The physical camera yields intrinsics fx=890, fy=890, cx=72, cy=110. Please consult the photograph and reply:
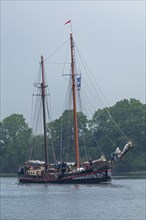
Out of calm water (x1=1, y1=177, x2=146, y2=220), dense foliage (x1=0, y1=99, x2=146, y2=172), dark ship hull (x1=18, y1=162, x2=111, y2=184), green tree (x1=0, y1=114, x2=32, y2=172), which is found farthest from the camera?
green tree (x1=0, y1=114, x2=32, y2=172)

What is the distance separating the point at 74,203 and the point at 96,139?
9014 cm

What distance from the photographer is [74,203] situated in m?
77.9

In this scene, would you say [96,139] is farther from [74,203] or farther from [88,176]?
[74,203]

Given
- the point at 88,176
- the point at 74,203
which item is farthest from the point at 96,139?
the point at 74,203

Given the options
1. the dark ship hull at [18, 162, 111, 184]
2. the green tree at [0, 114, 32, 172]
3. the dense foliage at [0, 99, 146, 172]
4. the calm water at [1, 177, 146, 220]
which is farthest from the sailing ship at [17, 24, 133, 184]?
the green tree at [0, 114, 32, 172]

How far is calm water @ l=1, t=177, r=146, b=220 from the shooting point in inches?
2677

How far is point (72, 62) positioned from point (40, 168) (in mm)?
14721

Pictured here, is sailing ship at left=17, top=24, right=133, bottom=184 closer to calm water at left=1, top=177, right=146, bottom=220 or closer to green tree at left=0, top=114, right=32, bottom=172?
calm water at left=1, top=177, right=146, bottom=220

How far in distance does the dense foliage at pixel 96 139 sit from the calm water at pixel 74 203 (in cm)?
5287

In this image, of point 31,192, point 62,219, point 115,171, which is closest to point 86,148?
point 115,171

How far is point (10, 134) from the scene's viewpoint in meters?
196

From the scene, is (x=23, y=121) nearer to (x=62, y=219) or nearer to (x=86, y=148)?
(x=86, y=148)

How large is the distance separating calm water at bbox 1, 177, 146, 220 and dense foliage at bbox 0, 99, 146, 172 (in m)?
52.9

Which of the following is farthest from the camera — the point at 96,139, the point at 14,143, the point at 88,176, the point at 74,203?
the point at 14,143
